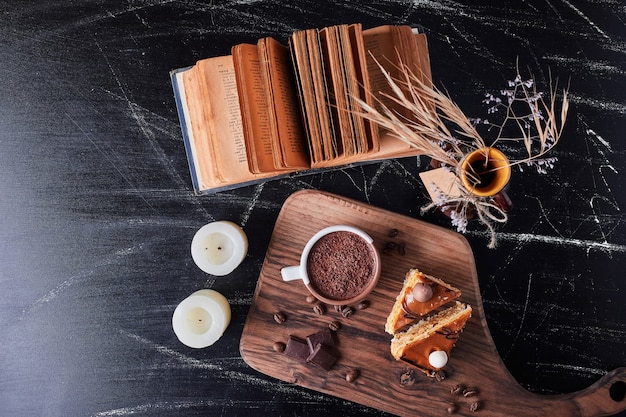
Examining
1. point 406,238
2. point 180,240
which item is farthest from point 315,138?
point 180,240

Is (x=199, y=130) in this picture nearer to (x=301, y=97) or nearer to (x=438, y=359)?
(x=301, y=97)

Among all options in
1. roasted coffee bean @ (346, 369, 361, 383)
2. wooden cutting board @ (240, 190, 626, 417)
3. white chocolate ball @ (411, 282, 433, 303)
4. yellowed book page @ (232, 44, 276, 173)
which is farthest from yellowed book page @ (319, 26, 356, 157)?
roasted coffee bean @ (346, 369, 361, 383)

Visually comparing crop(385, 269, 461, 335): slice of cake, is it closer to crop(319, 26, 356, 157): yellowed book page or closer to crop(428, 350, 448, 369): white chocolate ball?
crop(428, 350, 448, 369): white chocolate ball

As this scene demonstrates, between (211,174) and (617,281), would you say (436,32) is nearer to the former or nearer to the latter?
(211,174)

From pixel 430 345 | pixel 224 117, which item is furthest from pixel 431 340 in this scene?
pixel 224 117

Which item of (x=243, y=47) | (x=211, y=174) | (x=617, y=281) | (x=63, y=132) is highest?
(x=243, y=47)
